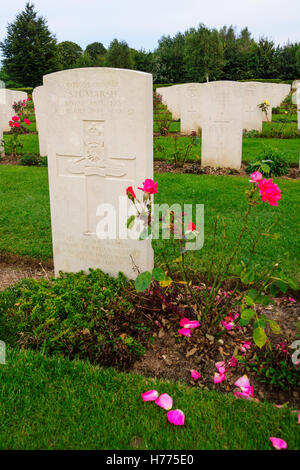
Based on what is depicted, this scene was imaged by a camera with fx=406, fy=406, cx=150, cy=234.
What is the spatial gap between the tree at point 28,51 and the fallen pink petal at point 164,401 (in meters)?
34.1

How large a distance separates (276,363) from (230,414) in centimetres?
58

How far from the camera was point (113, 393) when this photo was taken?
222cm

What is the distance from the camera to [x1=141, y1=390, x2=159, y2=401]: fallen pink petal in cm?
212

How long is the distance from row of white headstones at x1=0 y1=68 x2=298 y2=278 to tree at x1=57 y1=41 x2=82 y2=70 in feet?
152

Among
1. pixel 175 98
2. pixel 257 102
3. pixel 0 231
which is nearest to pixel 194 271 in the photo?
pixel 0 231

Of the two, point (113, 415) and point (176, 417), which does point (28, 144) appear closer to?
point (113, 415)

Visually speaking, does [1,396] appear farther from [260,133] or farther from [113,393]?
[260,133]

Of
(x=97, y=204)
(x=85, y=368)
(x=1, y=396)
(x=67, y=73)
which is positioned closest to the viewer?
(x=1, y=396)

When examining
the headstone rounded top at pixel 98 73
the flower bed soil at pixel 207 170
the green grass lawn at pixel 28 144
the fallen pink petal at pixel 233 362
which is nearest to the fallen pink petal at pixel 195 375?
the fallen pink petal at pixel 233 362

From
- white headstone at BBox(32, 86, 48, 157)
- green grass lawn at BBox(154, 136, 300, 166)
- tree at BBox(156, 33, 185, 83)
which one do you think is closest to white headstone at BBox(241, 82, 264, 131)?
green grass lawn at BBox(154, 136, 300, 166)

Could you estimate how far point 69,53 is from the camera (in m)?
51.1

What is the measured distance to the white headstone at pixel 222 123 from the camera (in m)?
7.43

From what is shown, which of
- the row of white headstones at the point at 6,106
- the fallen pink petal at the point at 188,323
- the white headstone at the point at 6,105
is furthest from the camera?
the white headstone at the point at 6,105

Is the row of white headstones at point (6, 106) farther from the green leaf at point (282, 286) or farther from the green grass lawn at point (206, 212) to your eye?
the green leaf at point (282, 286)
